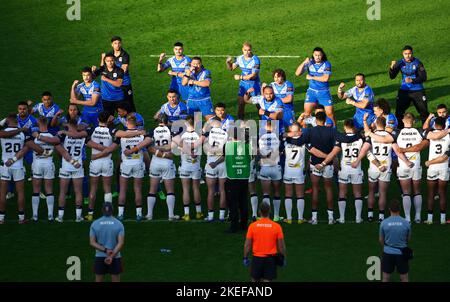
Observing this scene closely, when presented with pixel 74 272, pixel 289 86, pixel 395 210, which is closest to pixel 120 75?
pixel 289 86

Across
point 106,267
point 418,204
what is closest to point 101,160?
point 106,267

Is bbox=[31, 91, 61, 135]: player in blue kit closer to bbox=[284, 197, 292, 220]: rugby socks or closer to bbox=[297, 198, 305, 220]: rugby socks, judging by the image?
bbox=[284, 197, 292, 220]: rugby socks

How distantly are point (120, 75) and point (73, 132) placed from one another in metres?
4.81

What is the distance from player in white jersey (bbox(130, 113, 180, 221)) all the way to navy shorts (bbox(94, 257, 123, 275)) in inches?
197

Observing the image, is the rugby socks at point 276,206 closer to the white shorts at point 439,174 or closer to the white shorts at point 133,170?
the white shorts at point 133,170

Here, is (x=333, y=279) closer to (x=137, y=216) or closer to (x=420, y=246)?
(x=420, y=246)

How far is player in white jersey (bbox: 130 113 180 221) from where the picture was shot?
971 inches

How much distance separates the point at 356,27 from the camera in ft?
123

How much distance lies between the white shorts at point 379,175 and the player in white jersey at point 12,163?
6.68 metres

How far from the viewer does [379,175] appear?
24344 millimetres

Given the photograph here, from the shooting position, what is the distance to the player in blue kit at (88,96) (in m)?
27.8

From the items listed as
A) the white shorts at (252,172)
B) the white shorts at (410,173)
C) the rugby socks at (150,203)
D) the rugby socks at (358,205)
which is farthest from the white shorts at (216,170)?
the white shorts at (410,173)

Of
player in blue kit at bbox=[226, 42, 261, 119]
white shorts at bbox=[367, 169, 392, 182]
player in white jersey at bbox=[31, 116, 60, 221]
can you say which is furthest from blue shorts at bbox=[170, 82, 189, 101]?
white shorts at bbox=[367, 169, 392, 182]

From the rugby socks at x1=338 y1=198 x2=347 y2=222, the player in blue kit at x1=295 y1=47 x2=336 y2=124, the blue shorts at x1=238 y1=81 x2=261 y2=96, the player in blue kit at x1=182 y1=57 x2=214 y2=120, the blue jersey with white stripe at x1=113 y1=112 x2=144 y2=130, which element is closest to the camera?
the rugby socks at x1=338 y1=198 x2=347 y2=222
